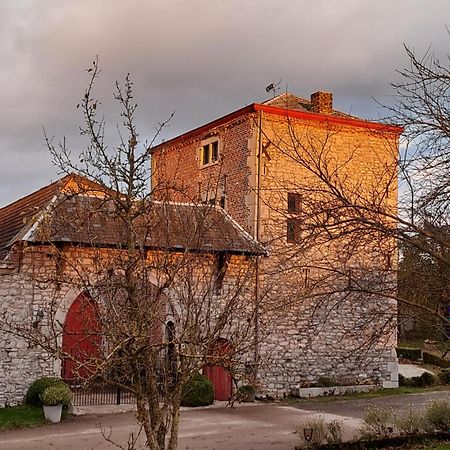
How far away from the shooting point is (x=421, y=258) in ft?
28.8

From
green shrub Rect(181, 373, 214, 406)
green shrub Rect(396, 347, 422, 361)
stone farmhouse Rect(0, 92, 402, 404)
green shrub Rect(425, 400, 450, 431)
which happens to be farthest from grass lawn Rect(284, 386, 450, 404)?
green shrub Rect(425, 400, 450, 431)

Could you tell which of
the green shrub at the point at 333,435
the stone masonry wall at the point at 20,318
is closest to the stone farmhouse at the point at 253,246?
the stone masonry wall at the point at 20,318

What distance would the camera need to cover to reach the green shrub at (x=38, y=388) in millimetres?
14188

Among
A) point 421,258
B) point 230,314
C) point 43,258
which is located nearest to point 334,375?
point 43,258

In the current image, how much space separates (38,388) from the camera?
46.8 feet

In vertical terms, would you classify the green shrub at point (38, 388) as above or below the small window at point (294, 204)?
below

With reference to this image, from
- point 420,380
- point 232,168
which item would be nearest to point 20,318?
point 232,168

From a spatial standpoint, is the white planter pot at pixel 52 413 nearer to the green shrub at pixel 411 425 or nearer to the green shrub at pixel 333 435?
the green shrub at pixel 333 435

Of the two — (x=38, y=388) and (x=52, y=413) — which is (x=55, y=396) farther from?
(x=38, y=388)

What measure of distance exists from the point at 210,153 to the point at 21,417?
955cm

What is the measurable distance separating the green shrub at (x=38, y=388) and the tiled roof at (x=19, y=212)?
10.1 ft

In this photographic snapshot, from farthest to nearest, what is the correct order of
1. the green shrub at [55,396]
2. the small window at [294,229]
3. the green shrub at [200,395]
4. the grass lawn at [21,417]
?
the green shrub at [200,395] < the green shrub at [55,396] < the grass lawn at [21,417] < the small window at [294,229]

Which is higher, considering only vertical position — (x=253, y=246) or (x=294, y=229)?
(x=253, y=246)

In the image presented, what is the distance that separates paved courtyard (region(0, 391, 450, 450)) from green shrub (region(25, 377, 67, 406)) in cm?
102
